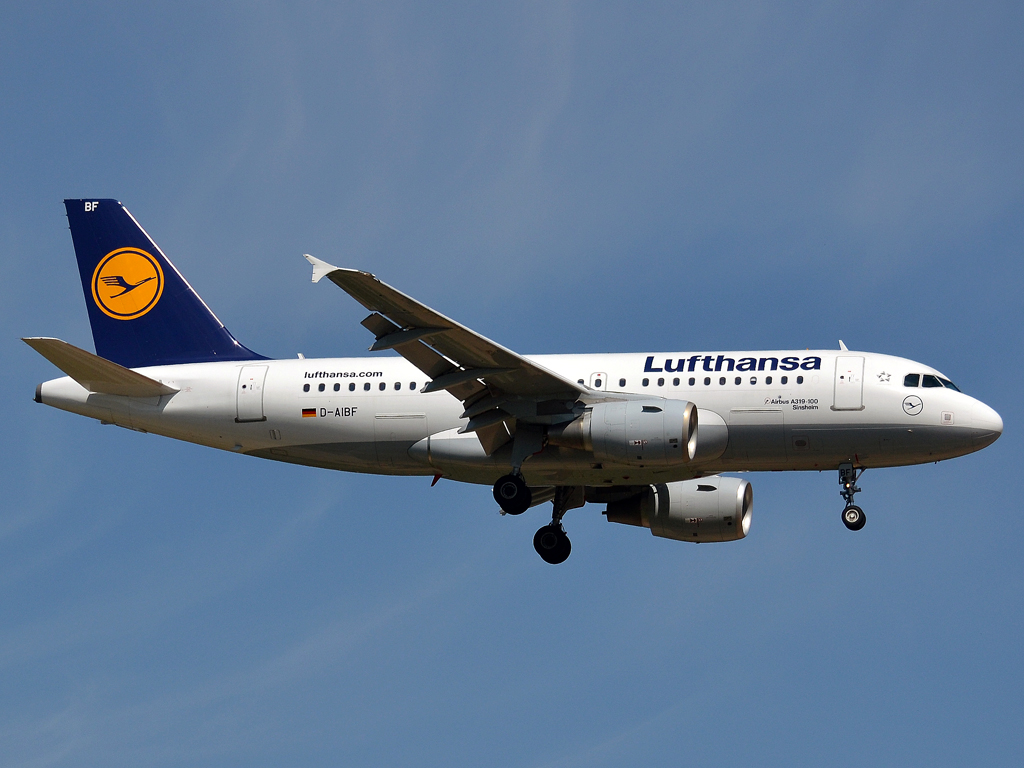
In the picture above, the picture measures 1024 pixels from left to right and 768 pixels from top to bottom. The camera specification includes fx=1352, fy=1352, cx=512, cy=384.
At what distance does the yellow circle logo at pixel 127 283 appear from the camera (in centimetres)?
3891

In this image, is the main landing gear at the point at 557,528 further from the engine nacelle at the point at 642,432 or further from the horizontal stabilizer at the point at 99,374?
the horizontal stabilizer at the point at 99,374

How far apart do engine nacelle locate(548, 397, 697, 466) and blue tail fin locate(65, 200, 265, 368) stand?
36.4ft

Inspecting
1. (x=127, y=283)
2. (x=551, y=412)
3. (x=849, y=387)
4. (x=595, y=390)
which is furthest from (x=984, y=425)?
(x=127, y=283)

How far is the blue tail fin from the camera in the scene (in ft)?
125

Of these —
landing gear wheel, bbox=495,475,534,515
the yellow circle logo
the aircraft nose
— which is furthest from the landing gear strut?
the yellow circle logo

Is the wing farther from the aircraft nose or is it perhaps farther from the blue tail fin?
the aircraft nose

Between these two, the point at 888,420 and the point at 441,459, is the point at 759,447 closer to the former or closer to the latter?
the point at 888,420

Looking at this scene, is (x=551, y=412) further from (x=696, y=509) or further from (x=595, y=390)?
(x=696, y=509)

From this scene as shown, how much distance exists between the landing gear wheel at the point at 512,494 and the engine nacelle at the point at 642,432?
76.6 inches

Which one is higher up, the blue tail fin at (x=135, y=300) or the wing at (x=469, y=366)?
the blue tail fin at (x=135, y=300)

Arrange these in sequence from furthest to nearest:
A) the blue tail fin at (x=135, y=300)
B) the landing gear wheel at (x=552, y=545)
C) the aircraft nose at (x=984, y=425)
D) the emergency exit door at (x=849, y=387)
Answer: the blue tail fin at (x=135, y=300) < the landing gear wheel at (x=552, y=545) < the emergency exit door at (x=849, y=387) < the aircraft nose at (x=984, y=425)

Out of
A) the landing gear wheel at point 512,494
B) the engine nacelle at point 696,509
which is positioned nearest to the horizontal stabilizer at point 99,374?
the landing gear wheel at point 512,494

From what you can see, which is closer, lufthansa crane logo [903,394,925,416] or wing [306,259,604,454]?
wing [306,259,604,454]

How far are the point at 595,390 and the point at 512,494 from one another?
11.1ft
